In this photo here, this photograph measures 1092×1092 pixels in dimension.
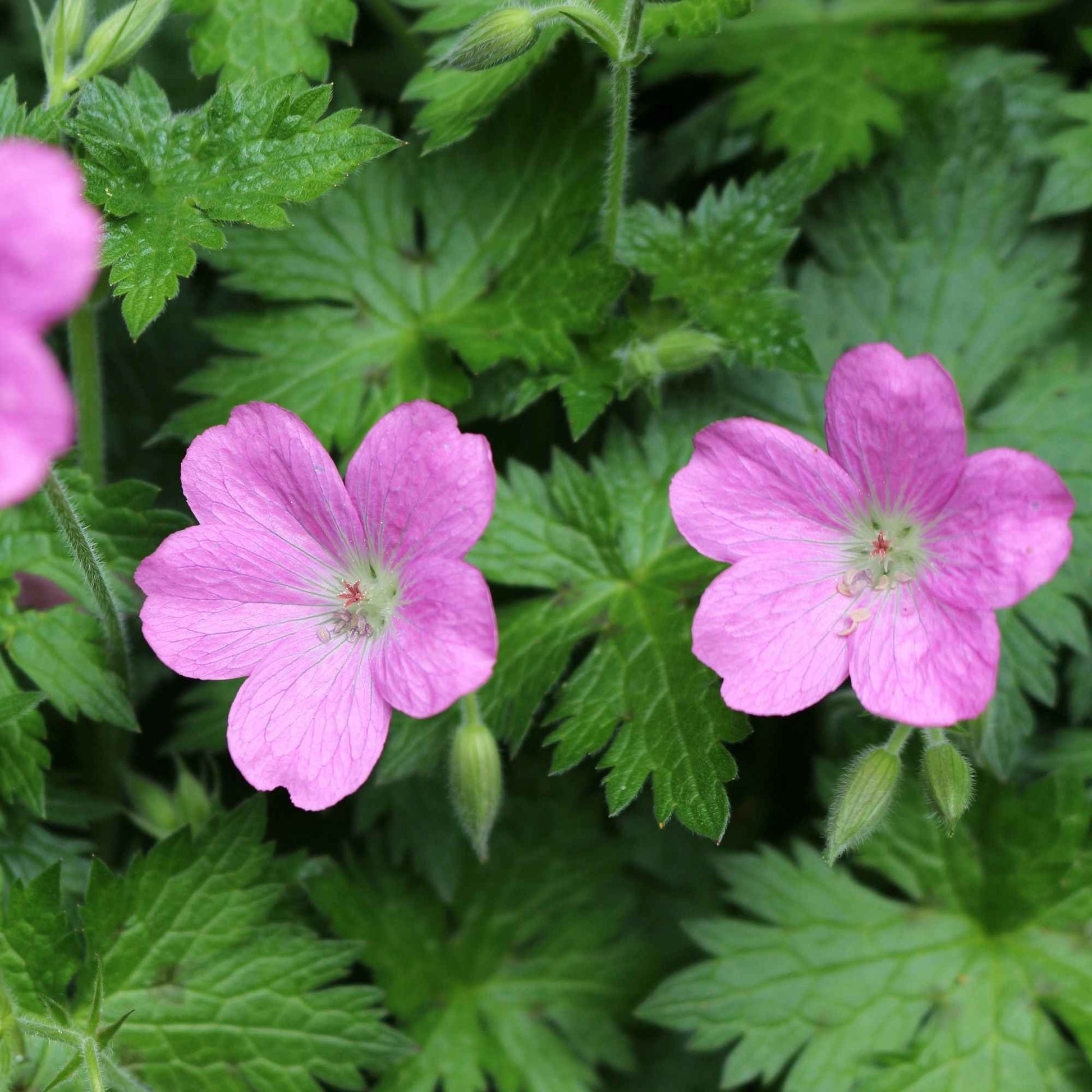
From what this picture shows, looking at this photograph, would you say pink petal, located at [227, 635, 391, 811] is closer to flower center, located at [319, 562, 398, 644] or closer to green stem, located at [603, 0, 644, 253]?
flower center, located at [319, 562, 398, 644]

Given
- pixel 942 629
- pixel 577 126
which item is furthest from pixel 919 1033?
pixel 577 126

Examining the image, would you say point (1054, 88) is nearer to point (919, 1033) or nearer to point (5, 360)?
point (919, 1033)

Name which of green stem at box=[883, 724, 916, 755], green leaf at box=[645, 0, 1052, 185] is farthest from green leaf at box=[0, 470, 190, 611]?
green leaf at box=[645, 0, 1052, 185]

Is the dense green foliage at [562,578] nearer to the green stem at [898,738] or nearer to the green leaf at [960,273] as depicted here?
the green leaf at [960,273]

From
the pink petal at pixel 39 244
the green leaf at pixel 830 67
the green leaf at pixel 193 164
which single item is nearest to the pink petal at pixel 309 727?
the green leaf at pixel 193 164

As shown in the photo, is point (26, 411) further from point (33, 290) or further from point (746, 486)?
point (746, 486)
